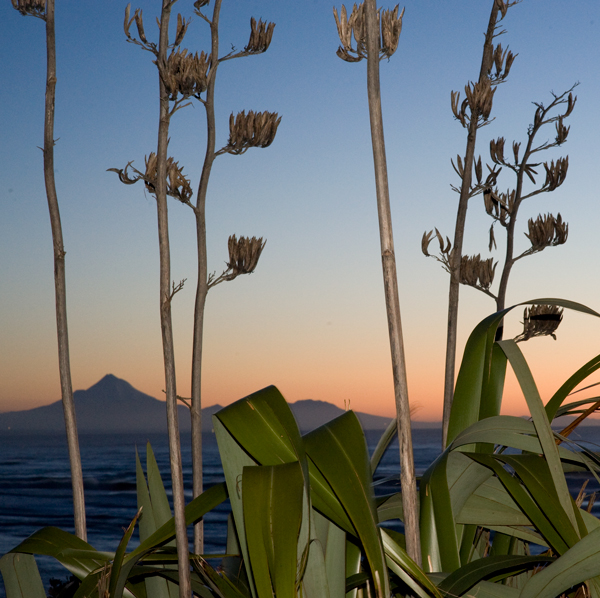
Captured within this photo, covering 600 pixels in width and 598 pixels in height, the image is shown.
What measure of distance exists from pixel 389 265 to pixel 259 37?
110cm

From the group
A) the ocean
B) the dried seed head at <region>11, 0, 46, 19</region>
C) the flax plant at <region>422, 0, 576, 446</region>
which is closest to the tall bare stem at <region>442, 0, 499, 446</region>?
the flax plant at <region>422, 0, 576, 446</region>

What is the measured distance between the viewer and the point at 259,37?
1.62 m

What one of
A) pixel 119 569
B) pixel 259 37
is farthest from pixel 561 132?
pixel 119 569

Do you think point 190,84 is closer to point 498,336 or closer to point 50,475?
point 498,336

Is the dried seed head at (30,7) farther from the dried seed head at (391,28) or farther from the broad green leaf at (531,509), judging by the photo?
the broad green leaf at (531,509)

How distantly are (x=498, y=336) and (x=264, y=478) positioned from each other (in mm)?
780

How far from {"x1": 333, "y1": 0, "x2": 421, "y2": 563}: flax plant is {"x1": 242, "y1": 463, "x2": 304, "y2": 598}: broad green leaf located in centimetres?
19

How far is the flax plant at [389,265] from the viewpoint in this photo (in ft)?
2.52

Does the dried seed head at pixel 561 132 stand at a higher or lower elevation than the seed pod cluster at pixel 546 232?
higher

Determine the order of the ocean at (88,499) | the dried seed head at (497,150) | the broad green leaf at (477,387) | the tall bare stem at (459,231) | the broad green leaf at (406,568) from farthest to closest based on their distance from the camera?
the ocean at (88,499) < the dried seed head at (497,150) < the tall bare stem at (459,231) < the broad green leaf at (477,387) < the broad green leaf at (406,568)

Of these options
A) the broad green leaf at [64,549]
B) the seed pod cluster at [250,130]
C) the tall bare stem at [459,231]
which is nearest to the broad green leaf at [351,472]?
the broad green leaf at [64,549]

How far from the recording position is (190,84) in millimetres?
1112

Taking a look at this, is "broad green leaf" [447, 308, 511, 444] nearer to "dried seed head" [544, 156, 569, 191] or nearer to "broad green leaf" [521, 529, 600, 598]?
"broad green leaf" [521, 529, 600, 598]

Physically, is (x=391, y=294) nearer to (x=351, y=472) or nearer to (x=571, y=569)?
(x=351, y=472)
